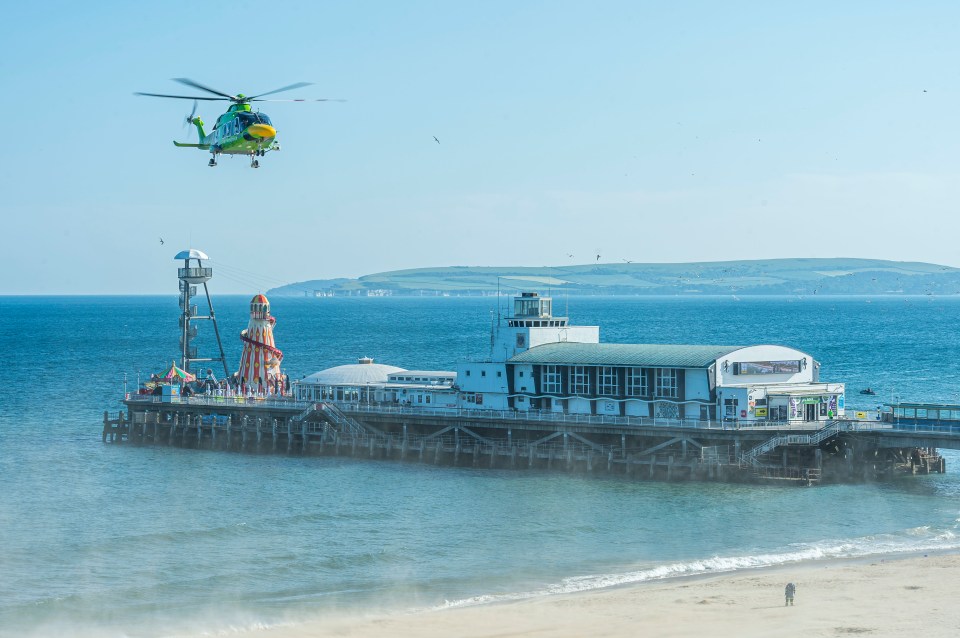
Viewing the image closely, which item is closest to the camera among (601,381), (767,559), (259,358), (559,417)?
(767,559)

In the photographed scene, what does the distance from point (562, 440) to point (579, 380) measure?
3962 millimetres

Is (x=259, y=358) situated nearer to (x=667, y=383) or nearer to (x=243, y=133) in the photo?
Result: (x=667, y=383)

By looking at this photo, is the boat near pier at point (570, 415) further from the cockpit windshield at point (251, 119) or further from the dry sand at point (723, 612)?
the cockpit windshield at point (251, 119)

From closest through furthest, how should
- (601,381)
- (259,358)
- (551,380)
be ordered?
(601,381) → (551,380) → (259,358)

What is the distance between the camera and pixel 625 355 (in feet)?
259

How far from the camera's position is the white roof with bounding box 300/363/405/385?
89.3 meters

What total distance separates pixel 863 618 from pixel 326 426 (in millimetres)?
48441

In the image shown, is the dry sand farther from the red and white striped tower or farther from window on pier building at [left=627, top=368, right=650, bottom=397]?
the red and white striped tower

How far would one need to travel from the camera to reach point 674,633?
41938mm

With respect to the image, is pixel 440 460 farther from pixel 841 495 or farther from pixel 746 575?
pixel 746 575

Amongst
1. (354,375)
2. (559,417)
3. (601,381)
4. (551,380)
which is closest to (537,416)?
(559,417)

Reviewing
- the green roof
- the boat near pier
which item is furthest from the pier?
the green roof

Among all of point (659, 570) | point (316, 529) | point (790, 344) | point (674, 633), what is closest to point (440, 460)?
point (316, 529)

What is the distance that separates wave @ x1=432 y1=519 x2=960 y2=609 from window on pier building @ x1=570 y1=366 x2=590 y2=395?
24.1 meters
